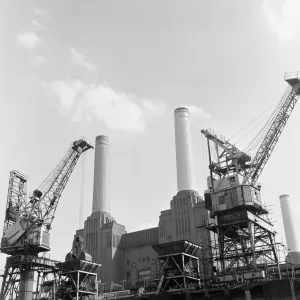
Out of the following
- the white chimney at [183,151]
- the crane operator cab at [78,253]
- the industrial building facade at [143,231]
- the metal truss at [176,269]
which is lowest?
the metal truss at [176,269]

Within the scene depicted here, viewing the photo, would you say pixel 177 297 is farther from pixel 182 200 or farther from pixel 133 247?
pixel 133 247

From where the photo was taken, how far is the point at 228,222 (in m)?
52.2

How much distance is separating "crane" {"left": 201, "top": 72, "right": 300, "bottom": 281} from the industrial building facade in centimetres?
1605

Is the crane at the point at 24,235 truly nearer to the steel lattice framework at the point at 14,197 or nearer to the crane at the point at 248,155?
the steel lattice framework at the point at 14,197

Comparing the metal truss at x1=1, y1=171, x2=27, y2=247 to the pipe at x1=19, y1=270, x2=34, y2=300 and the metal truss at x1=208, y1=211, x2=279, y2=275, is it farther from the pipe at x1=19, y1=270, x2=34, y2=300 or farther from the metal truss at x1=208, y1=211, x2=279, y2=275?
the metal truss at x1=208, y1=211, x2=279, y2=275

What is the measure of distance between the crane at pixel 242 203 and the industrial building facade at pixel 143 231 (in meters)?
16.1

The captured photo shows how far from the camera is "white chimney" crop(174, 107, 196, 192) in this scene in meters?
80.1

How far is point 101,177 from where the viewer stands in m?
93.8

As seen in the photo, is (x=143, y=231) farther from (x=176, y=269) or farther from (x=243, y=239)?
(x=176, y=269)

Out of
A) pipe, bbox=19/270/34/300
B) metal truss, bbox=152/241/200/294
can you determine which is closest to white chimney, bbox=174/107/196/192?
metal truss, bbox=152/241/200/294

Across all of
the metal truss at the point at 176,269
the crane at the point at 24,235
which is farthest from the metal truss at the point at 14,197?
the metal truss at the point at 176,269

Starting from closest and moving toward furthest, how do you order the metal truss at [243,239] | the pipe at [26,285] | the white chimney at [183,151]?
the metal truss at [243,239], the pipe at [26,285], the white chimney at [183,151]

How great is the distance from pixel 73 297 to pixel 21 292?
1586cm

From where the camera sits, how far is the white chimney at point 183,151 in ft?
263
